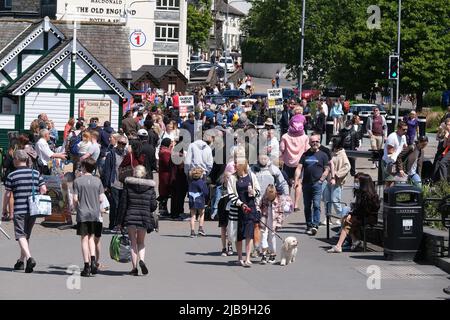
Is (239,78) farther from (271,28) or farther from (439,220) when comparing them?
(439,220)

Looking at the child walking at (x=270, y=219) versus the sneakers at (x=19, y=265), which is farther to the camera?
the child walking at (x=270, y=219)

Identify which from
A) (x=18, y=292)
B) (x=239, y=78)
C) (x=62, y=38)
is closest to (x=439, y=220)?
(x=18, y=292)

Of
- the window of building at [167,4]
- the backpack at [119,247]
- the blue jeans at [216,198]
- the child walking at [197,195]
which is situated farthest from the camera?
the window of building at [167,4]

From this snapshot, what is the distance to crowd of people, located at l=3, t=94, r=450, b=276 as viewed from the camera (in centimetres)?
1645

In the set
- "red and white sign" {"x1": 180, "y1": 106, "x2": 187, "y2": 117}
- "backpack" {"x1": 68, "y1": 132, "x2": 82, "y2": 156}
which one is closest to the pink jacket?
"backpack" {"x1": 68, "y1": 132, "x2": 82, "y2": 156}

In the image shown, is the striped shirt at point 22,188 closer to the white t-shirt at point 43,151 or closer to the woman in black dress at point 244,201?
the woman in black dress at point 244,201

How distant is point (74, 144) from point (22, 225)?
11.1 meters

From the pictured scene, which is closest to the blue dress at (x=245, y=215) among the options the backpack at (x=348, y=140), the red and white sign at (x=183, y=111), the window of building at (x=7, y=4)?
the backpack at (x=348, y=140)

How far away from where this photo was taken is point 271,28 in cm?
8794

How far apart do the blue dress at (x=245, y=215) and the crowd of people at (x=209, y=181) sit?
0.01 meters

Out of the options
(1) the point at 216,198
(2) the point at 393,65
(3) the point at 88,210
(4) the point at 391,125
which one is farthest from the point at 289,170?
(4) the point at 391,125

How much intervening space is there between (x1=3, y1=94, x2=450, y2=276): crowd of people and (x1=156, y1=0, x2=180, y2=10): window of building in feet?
216

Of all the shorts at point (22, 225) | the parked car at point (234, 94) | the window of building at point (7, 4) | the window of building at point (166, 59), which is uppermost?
the window of building at point (7, 4)

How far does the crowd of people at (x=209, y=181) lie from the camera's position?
16445 millimetres
